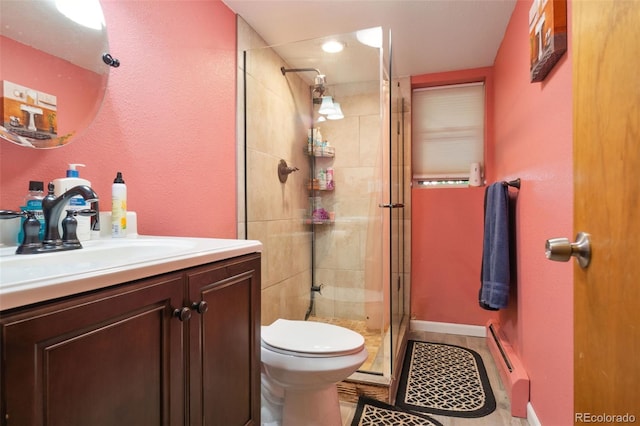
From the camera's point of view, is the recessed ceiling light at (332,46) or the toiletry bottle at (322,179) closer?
the recessed ceiling light at (332,46)

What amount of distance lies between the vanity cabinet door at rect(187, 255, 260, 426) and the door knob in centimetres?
79

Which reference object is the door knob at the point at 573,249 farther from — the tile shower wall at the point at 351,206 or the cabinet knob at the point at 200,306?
the tile shower wall at the point at 351,206

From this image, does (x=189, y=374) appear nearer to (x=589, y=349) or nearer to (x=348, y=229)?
(x=589, y=349)

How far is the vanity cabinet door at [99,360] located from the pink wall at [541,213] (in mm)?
1299

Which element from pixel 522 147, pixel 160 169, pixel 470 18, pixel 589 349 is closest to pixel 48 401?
pixel 589 349

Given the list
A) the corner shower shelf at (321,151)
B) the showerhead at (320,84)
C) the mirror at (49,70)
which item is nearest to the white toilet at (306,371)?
the mirror at (49,70)

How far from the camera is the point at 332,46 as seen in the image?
2238 mm

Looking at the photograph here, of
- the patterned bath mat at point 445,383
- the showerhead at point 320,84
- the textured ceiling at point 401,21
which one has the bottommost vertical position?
the patterned bath mat at point 445,383

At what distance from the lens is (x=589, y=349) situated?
62cm

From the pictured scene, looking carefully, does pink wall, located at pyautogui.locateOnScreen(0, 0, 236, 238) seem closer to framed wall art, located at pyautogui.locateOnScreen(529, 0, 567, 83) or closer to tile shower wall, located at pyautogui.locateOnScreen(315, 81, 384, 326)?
tile shower wall, located at pyautogui.locateOnScreen(315, 81, 384, 326)

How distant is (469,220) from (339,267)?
1.22 meters

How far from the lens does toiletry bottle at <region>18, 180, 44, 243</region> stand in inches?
36.9

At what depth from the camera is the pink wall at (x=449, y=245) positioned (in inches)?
115

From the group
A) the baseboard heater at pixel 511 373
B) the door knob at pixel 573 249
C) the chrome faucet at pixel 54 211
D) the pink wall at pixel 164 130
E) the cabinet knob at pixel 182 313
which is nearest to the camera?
the door knob at pixel 573 249
